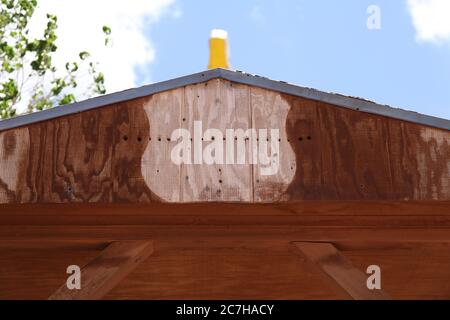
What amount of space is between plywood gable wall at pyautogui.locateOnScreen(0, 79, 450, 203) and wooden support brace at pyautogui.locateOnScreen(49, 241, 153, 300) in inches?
13.5

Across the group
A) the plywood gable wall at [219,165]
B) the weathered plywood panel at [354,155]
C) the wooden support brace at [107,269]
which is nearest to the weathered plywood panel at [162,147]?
the plywood gable wall at [219,165]

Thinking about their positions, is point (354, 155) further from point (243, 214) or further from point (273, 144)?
point (243, 214)

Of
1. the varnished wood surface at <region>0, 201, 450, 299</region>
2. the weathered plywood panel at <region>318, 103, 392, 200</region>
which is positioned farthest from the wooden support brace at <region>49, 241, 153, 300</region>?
the weathered plywood panel at <region>318, 103, 392, 200</region>

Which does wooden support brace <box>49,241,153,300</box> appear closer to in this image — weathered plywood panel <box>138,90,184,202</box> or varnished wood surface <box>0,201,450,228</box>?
varnished wood surface <box>0,201,450,228</box>

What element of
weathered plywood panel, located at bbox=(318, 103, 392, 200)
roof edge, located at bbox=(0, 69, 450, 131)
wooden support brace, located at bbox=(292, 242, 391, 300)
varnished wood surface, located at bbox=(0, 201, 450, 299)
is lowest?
wooden support brace, located at bbox=(292, 242, 391, 300)

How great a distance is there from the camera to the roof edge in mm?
3186

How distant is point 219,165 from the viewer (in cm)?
315

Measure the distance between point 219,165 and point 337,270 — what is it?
80 centimetres

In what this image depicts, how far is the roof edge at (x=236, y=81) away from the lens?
319 cm

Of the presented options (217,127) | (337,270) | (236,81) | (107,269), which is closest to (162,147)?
(217,127)

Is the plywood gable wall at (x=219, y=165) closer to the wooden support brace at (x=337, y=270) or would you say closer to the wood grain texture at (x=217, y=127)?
the wood grain texture at (x=217, y=127)
